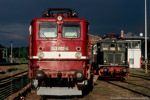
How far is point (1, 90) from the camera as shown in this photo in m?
8.90

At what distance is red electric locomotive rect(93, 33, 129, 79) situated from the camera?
657 inches

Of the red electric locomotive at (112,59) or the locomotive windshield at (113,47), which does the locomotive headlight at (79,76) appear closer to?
the red electric locomotive at (112,59)

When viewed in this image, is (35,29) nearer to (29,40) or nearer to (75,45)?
(29,40)

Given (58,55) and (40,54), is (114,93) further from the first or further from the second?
(40,54)

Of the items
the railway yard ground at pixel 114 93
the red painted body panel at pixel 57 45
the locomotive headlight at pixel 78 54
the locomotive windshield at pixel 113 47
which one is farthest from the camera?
the locomotive windshield at pixel 113 47

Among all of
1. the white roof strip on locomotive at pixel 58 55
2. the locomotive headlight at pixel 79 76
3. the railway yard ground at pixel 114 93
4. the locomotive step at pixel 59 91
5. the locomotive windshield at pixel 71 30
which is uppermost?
the locomotive windshield at pixel 71 30

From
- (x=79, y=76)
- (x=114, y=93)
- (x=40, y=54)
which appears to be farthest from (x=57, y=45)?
(x=114, y=93)

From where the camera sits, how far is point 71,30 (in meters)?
9.34

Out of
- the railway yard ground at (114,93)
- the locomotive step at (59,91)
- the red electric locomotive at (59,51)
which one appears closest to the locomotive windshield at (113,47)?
the railway yard ground at (114,93)

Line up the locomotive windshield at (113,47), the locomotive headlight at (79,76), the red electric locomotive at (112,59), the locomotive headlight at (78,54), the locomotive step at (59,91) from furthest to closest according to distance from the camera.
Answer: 1. the locomotive windshield at (113,47)
2. the red electric locomotive at (112,59)
3. the locomotive headlight at (78,54)
4. the locomotive step at (59,91)
5. the locomotive headlight at (79,76)

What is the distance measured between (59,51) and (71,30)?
1098mm

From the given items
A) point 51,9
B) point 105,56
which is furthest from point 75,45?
point 105,56

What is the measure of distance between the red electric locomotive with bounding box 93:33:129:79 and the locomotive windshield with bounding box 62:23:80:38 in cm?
789

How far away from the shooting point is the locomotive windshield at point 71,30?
9.32 m
